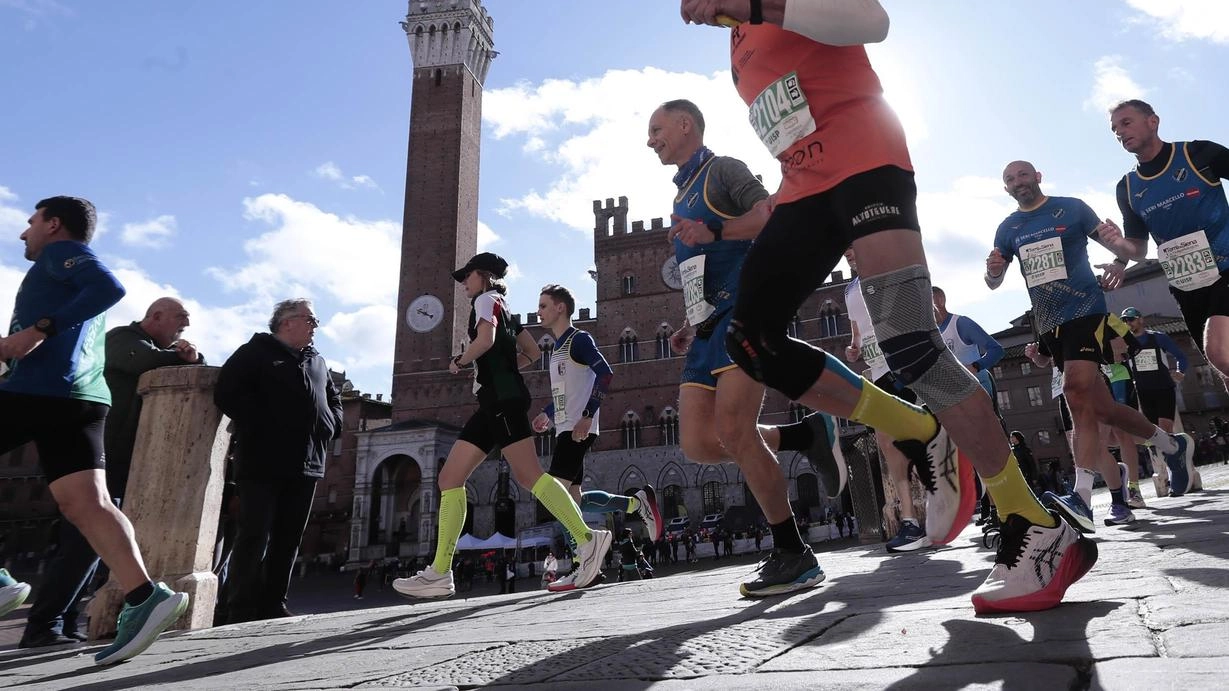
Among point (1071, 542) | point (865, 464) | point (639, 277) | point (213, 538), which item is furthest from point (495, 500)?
point (1071, 542)

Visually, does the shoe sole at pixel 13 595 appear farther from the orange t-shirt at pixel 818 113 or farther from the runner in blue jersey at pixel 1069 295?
the runner in blue jersey at pixel 1069 295

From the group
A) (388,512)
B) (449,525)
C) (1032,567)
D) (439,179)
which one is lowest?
(1032,567)

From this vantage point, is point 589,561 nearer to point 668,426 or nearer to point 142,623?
point 142,623

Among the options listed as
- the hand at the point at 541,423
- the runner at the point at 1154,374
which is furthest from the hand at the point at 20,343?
the runner at the point at 1154,374

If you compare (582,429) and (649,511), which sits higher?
(582,429)

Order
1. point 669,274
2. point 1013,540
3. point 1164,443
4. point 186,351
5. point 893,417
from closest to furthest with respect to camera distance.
Answer: point 1013,540 → point 893,417 → point 186,351 → point 1164,443 → point 669,274

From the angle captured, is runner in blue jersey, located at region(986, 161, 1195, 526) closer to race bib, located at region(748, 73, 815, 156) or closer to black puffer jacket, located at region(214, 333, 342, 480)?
race bib, located at region(748, 73, 815, 156)

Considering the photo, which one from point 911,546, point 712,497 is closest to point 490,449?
point 911,546

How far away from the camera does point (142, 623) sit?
8.64 ft

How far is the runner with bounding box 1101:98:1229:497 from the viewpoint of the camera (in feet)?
13.4

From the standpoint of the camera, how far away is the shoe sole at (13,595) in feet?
9.38

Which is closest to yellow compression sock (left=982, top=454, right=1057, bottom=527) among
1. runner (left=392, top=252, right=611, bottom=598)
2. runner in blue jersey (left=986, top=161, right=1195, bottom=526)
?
runner in blue jersey (left=986, top=161, right=1195, bottom=526)

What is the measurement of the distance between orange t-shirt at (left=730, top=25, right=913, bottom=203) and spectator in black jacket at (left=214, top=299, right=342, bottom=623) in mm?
3561

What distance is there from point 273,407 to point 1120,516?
16.9 ft
